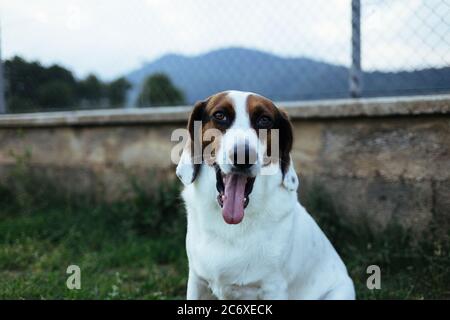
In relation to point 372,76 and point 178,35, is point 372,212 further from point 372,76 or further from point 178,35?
point 178,35

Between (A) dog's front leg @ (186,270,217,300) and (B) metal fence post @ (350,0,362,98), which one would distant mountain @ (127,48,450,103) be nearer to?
(B) metal fence post @ (350,0,362,98)

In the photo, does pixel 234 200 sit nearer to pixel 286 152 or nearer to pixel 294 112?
pixel 286 152

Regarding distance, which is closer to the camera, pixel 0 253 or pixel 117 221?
pixel 0 253

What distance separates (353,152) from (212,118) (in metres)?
1.95

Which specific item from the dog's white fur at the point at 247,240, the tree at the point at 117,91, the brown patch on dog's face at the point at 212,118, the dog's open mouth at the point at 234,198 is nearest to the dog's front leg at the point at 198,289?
the dog's white fur at the point at 247,240

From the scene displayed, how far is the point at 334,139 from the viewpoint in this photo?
4.27 m

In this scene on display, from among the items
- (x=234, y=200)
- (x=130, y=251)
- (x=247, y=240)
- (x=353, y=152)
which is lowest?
(x=130, y=251)

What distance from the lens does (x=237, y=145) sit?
2.36 metres

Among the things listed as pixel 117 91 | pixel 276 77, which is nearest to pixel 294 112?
pixel 276 77

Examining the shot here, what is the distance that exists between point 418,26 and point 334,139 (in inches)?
45.1

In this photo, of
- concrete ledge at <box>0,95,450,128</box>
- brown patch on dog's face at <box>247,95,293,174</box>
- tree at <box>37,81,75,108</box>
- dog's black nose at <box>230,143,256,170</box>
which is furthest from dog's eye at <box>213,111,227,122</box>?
tree at <box>37,81,75,108</box>

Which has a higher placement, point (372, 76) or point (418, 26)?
point (418, 26)
